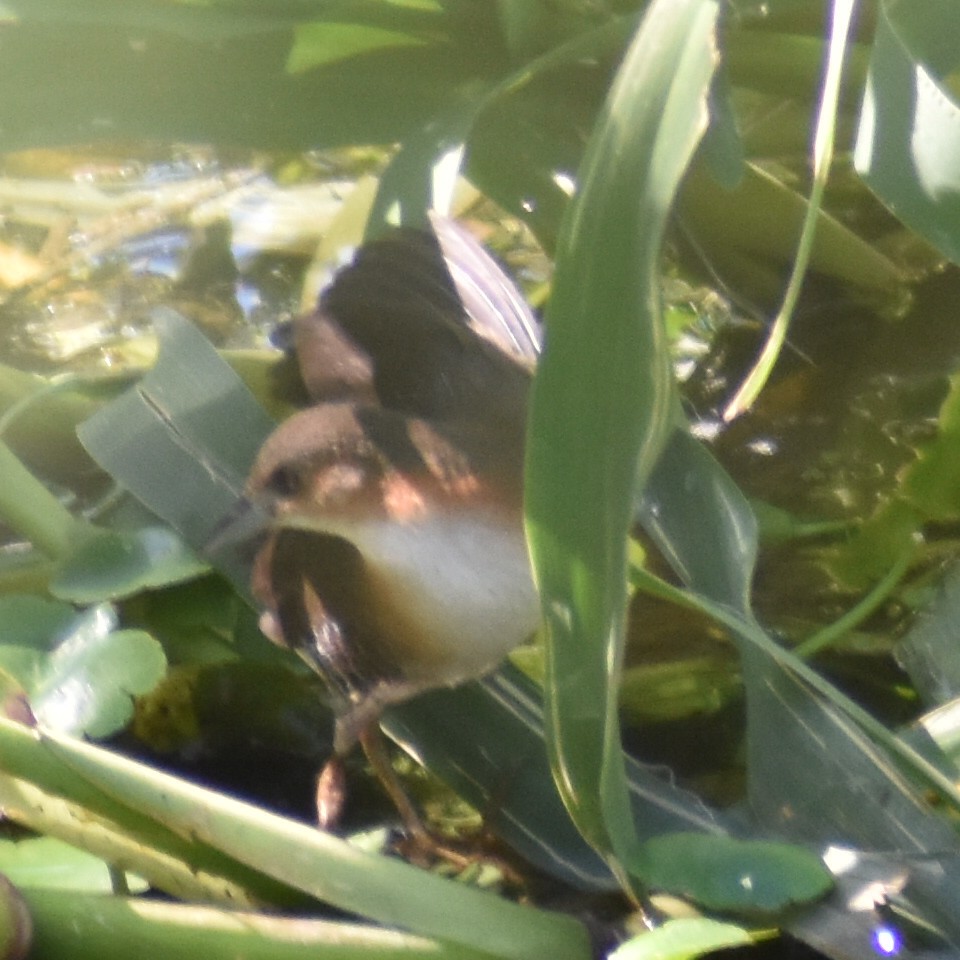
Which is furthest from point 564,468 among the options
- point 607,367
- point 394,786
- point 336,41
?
point 336,41

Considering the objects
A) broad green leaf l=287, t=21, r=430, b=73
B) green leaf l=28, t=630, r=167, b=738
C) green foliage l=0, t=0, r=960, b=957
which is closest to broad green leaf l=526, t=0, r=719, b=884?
green foliage l=0, t=0, r=960, b=957

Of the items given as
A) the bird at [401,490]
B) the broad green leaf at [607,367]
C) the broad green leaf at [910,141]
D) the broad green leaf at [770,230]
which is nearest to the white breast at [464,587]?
the bird at [401,490]

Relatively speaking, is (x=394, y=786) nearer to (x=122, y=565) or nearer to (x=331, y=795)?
(x=331, y=795)

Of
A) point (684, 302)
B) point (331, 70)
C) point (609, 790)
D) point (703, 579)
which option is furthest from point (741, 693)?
point (331, 70)

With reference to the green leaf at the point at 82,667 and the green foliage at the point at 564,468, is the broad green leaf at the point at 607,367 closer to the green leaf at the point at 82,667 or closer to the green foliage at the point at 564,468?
the green foliage at the point at 564,468

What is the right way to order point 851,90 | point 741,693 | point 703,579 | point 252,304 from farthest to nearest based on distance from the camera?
point 252,304
point 851,90
point 741,693
point 703,579

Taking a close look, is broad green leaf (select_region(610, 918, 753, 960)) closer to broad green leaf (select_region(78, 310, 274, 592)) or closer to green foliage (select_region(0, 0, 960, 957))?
green foliage (select_region(0, 0, 960, 957))

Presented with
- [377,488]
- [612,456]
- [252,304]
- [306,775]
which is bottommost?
[306,775]

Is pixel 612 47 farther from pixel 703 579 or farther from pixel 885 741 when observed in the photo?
pixel 885 741
